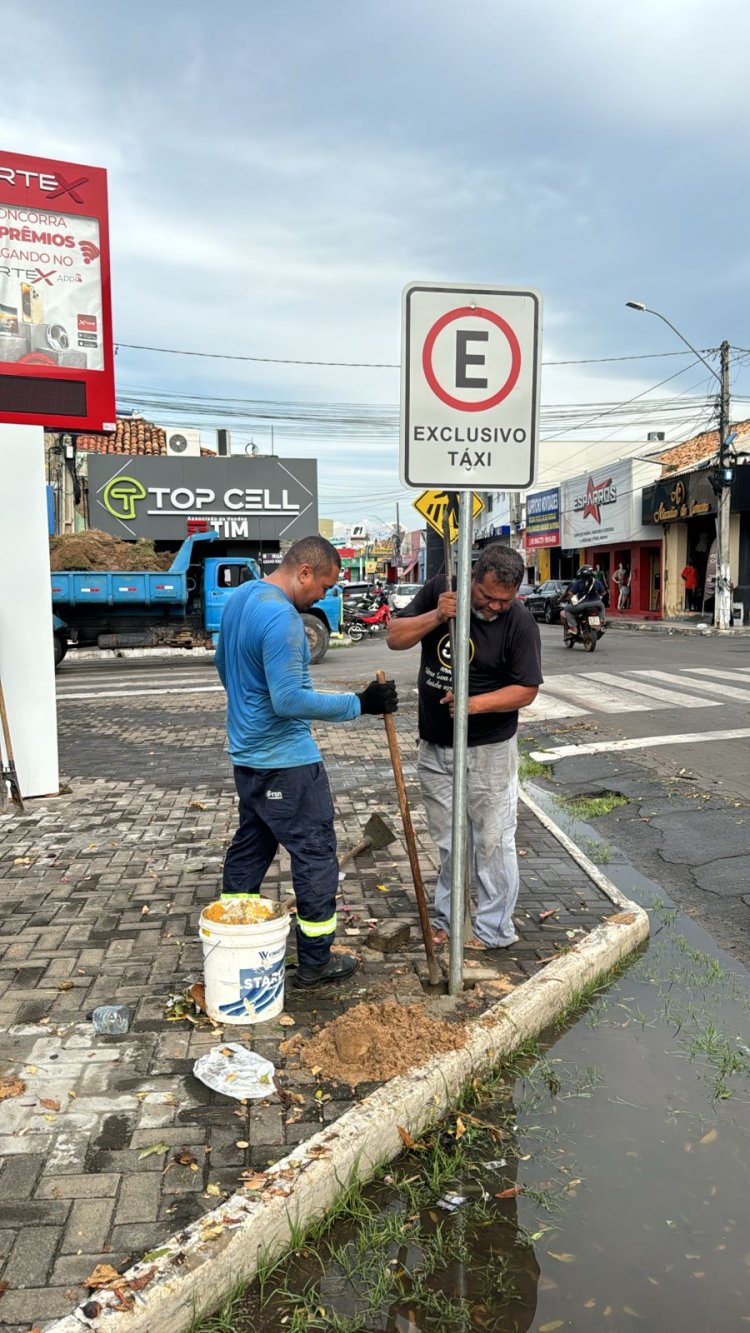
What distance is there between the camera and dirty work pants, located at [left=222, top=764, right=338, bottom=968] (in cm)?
385

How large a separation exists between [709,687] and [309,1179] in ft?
39.3

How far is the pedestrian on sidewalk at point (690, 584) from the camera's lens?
3247 centimetres

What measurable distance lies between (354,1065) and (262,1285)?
36.2 inches

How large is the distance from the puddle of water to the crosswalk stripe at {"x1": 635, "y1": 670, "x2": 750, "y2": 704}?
9.34 metres

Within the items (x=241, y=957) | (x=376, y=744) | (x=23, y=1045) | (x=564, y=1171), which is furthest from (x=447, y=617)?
(x=376, y=744)

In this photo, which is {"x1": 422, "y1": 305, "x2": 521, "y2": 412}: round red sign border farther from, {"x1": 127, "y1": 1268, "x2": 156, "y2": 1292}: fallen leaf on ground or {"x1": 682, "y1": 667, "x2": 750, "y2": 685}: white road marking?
{"x1": 682, "y1": 667, "x2": 750, "y2": 685}: white road marking

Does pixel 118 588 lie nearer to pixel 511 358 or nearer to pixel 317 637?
pixel 317 637

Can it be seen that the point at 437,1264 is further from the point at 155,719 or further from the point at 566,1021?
the point at 155,719

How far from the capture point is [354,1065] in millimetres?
3297

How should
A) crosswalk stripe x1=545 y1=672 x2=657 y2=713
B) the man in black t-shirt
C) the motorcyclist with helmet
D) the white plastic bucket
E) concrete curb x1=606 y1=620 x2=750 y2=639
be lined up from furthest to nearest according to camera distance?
concrete curb x1=606 y1=620 x2=750 y2=639, the motorcyclist with helmet, crosswalk stripe x1=545 y1=672 x2=657 y2=713, the man in black t-shirt, the white plastic bucket

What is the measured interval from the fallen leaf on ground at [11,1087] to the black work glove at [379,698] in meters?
1.81

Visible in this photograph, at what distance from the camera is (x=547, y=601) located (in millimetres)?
33969

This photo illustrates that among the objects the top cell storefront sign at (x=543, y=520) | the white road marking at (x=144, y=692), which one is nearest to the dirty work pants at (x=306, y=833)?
the white road marking at (x=144, y=692)

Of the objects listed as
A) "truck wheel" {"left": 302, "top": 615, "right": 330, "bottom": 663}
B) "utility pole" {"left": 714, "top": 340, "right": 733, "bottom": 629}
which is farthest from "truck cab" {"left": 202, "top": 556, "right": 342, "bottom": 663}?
"utility pole" {"left": 714, "top": 340, "right": 733, "bottom": 629}
